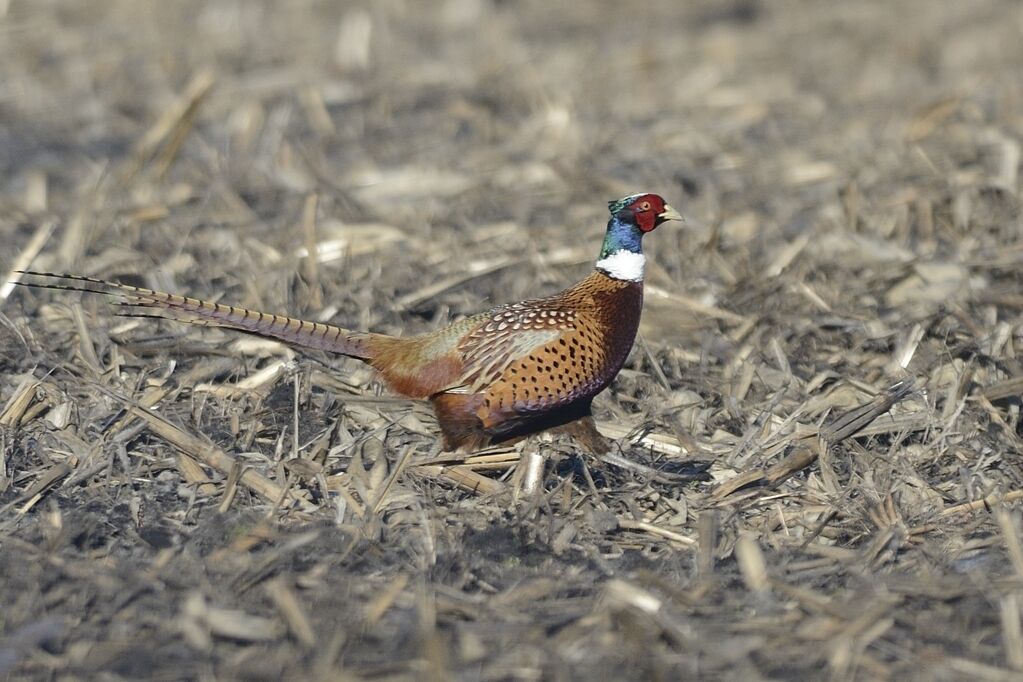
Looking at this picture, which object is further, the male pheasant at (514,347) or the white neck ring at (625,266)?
the white neck ring at (625,266)

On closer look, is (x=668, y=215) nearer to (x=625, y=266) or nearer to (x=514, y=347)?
(x=625, y=266)

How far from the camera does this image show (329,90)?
8.70 metres

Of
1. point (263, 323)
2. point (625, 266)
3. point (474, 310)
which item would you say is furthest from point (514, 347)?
point (474, 310)

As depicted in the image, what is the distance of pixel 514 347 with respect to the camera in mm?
4254

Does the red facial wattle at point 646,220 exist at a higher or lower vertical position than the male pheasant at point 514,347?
higher

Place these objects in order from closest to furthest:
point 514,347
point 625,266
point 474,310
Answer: point 514,347, point 625,266, point 474,310

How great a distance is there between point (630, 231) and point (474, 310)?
1161mm

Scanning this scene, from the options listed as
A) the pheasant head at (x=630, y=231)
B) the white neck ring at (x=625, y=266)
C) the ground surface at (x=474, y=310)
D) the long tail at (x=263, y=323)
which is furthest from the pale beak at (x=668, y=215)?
the long tail at (x=263, y=323)

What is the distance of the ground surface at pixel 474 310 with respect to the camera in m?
3.30

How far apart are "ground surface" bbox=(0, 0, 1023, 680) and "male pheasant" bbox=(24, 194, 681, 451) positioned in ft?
0.52

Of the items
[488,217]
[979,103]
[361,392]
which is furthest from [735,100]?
[361,392]

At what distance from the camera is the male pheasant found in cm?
421

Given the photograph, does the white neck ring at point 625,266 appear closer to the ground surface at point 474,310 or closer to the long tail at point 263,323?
the ground surface at point 474,310

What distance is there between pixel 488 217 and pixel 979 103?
3091 millimetres
